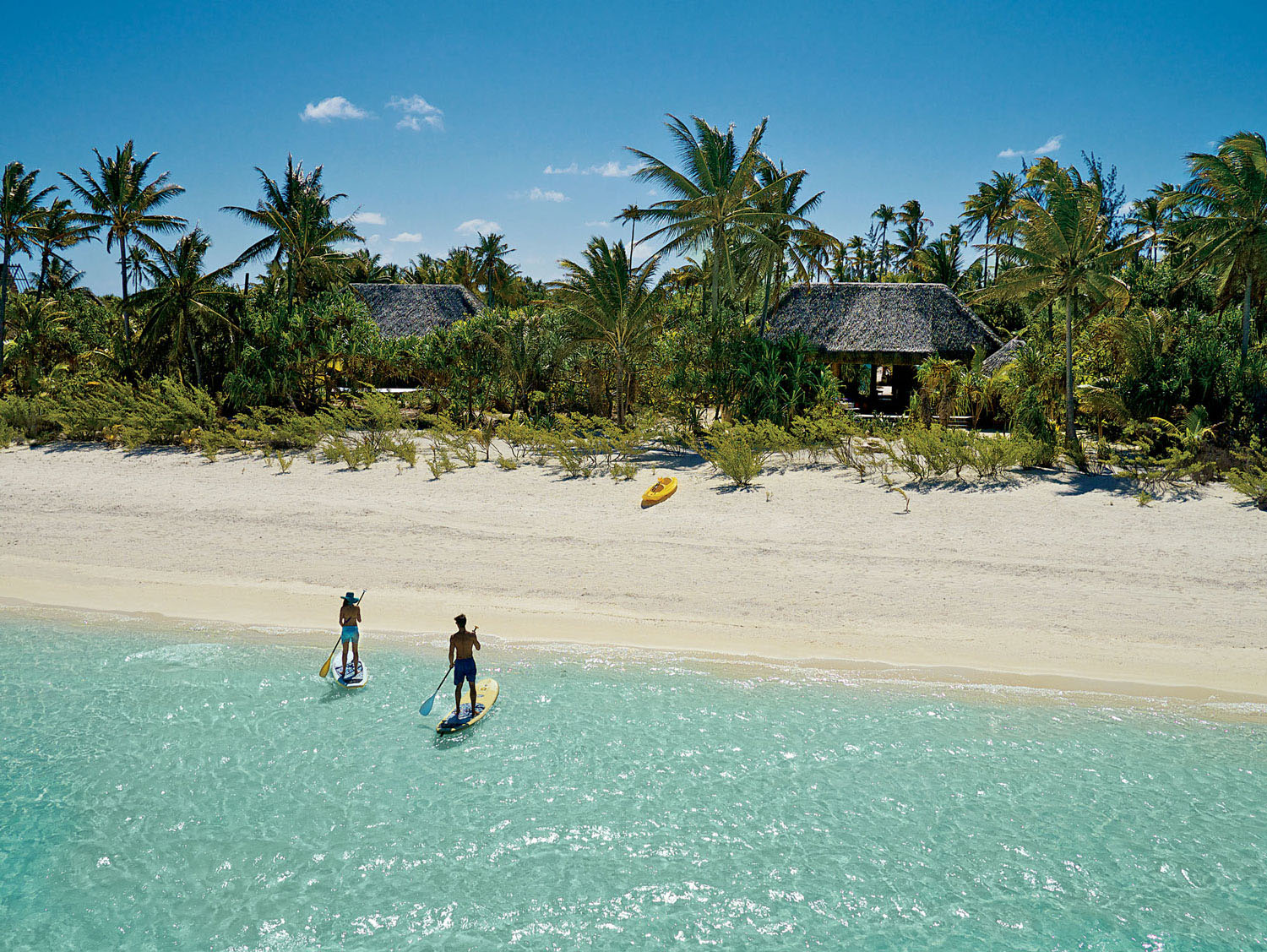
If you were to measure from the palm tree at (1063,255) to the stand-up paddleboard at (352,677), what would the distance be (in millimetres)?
13033

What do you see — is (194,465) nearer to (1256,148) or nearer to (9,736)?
(9,736)

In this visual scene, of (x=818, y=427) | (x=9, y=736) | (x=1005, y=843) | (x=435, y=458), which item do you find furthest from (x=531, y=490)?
(x=1005, y=843)

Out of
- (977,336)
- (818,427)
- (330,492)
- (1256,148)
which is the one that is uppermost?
(1256,148)

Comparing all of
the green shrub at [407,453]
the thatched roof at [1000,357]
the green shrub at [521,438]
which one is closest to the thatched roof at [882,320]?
the thatched roof at [1000,357]

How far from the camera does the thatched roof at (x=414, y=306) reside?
30094mm

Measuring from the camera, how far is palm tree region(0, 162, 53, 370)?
23.1 meters

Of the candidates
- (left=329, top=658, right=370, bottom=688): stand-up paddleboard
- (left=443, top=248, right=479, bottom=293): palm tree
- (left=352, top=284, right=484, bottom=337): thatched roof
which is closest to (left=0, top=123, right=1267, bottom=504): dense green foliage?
(left=352, top=284, right=484, bottom=337): thatched roof

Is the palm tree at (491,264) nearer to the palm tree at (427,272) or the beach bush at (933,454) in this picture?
the palm tree at (427,272)

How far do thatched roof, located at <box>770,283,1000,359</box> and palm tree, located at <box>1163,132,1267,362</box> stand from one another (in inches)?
337

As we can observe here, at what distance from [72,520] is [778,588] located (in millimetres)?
11664

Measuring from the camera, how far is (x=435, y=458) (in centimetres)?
1586

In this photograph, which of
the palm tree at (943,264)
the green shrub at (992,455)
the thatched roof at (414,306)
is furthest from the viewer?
the palm tree at (943,264)

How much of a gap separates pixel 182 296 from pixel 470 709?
60.7 ft

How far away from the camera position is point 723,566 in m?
10.4
